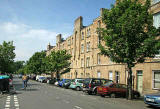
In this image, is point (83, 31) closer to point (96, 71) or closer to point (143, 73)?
point (96, 71)

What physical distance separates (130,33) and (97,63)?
65.6 ft

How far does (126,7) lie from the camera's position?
18203 mm

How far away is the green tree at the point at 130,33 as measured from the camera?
1680 centimetres

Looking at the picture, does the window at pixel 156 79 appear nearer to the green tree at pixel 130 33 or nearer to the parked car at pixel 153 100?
the green tree at pixel 130 33

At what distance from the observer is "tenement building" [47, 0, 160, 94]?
22.9m

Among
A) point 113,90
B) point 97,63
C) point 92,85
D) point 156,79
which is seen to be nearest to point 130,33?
point 113,90

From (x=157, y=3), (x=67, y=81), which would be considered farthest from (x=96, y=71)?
(x=157, y=3)

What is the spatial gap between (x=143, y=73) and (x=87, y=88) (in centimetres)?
695

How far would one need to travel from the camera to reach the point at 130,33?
17.1 metres

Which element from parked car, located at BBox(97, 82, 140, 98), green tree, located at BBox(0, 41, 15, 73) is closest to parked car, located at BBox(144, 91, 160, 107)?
parked car, located at BBox(97, 82, 140, 98)

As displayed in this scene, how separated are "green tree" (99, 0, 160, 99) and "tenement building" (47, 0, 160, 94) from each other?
306 cm

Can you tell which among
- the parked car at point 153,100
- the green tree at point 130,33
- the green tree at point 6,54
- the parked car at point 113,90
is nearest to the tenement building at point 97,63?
the parked car at point 113,90

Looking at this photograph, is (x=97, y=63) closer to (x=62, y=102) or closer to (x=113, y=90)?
(x=113, y=90)

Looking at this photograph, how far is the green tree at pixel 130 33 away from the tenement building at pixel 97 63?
306 cm
